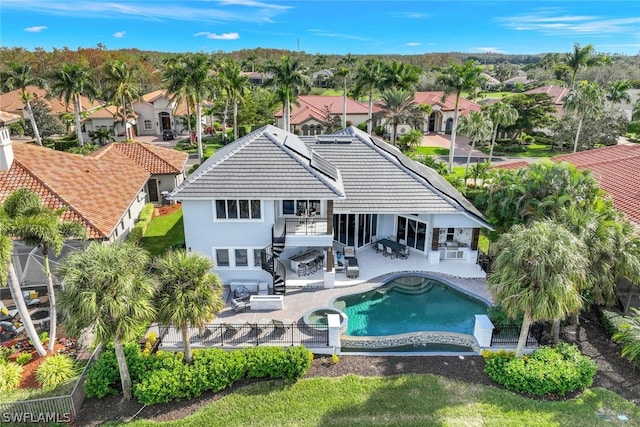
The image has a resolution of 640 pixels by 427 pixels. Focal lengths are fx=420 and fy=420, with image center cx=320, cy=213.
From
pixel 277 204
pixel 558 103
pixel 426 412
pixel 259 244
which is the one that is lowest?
pixel 426 412

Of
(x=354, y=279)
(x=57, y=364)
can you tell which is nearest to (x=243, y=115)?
(x=354, y=279)

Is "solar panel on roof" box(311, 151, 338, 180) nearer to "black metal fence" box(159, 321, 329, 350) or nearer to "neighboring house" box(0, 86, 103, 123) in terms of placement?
"black metal fence" box(159, 321, 329, 350)

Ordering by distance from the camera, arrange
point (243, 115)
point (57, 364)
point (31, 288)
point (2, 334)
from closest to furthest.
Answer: point (57, 364)
point (2, 334)
point (31, 288)
point (243, 115)

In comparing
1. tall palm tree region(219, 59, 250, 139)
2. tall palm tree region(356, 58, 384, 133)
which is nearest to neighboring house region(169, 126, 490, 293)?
tall palm tree region(219, 59, 250, 139)

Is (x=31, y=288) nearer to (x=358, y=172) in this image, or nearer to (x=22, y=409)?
(x=22, y=409)

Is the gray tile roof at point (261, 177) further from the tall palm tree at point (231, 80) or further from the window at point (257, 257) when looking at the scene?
the tall palm tree at point (231, 80)

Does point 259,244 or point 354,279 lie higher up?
point 259,244
